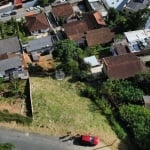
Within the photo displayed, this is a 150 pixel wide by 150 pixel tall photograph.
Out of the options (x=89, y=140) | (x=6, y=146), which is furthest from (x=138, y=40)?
(x=6, y=146)

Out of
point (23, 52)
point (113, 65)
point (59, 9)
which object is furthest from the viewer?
point (59, 9)

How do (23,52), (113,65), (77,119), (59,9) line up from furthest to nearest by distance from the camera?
(59,9)
(23,52)
(113,65)
(77,119)

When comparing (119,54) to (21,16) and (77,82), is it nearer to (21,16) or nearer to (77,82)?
(77,82)

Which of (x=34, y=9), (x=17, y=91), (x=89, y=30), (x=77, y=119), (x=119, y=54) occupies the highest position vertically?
(x=34, y=9)

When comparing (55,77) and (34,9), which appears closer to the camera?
(55,77)

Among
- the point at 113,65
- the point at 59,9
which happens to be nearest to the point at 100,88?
the point at 113,65
